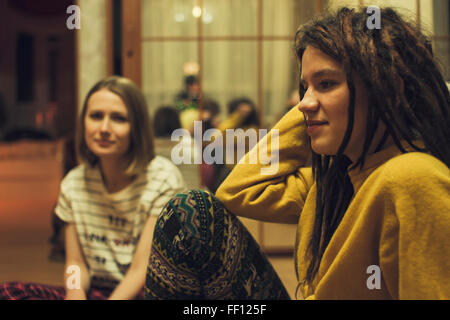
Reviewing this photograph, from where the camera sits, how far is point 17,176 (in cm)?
636

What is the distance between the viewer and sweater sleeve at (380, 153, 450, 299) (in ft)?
2.09

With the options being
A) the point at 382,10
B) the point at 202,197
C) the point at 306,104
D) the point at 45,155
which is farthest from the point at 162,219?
the point at 45,155

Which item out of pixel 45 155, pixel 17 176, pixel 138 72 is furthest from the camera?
pixel 45 155

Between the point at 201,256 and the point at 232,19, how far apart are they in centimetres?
221

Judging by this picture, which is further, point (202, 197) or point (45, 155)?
point (45, 155)

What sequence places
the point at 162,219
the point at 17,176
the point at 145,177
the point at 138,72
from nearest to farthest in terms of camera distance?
the point at 162,219, the point at 145,177, the point at 138,72, the point at 17,176

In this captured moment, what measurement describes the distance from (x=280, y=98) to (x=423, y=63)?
2202 mm

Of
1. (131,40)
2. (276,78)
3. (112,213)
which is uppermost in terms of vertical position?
(131,40)

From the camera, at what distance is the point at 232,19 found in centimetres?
292

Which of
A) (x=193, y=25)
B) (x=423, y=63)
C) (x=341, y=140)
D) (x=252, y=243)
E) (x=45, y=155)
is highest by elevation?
(x=193, y=25)

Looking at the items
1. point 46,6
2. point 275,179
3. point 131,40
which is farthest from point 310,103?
point 46,6

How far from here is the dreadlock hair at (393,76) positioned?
71 centimetres

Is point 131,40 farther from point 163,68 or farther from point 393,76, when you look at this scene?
point 393,76

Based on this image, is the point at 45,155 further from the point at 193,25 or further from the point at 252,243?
the point at 252,243
